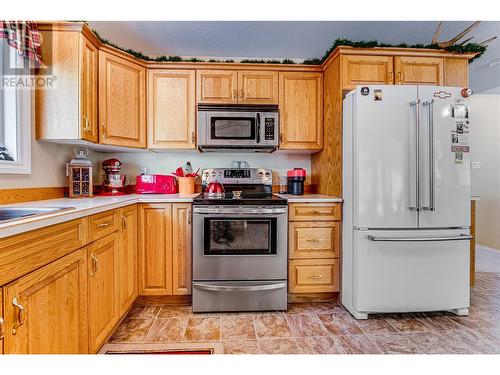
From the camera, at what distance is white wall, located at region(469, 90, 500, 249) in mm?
4359

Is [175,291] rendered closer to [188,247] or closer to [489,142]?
[188,247]

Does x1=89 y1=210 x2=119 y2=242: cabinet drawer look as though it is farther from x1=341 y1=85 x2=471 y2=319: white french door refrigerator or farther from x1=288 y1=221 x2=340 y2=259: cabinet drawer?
x1=341 y1=85 x2=471 y2=319: white french door refrigerator

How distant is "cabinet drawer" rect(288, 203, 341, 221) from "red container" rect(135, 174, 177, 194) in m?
1.22

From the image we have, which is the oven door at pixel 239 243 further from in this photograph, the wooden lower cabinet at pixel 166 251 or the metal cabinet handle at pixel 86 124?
the metal cabinet handle at pixel 86 124

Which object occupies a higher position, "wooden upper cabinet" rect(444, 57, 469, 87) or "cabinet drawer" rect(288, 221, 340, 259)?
"wooden upper cabinet" rect(444, 57, 469, 87)

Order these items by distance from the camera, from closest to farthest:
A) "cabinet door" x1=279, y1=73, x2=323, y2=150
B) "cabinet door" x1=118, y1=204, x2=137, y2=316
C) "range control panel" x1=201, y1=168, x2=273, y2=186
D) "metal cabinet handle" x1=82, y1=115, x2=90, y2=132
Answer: "cabinet door" x1=118, y1=204, x2=137, y2=316 < "metal cabinet handle" x1=82, y1=115, x2=90, y2=132 < "cabinet door" x1=279, y1=73, x2=323, y2=150 < "range control panel" x1=201, y1=168, x2=273, y2=186

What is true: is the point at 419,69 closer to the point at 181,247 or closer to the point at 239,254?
the point at 239,254

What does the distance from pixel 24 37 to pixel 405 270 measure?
307 centimetres

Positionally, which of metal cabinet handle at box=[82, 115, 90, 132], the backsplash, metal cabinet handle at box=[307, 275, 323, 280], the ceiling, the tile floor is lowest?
the tile floor

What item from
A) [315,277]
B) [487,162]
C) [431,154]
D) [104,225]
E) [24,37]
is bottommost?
[315,277]

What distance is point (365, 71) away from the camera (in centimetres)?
238

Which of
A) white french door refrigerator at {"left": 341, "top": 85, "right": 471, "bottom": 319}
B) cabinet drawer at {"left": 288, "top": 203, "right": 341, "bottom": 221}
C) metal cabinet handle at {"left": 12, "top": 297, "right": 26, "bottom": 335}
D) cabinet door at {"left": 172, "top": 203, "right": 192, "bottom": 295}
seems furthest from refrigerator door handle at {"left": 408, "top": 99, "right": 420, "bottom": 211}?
metal cabinet handle at {"left": 12, "top": 297, "right": 26, "bottom": 335}

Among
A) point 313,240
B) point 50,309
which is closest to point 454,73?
point 313,240
